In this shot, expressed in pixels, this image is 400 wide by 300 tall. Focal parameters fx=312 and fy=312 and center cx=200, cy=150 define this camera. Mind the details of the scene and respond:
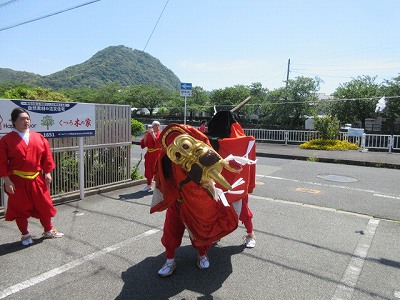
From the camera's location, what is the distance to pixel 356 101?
2381cm

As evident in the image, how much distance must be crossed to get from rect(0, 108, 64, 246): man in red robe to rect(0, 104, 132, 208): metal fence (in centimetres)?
178

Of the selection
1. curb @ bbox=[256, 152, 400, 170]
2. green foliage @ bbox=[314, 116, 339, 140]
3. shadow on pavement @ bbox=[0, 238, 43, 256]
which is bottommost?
shadow on pavement @ bbox=[0, 238, 43, 256]

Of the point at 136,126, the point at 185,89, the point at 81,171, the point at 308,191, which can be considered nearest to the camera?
the point at 81,171

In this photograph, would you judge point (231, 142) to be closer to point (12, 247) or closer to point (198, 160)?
point (198, 160)

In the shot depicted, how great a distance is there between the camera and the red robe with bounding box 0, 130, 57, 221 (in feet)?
12.3

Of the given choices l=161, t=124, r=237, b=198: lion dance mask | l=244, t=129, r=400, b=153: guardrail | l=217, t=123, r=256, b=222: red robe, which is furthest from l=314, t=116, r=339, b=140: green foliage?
l=161, t=124, r=237, b=198: lion dance mask

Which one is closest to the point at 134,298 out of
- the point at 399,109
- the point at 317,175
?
the point at 317,175

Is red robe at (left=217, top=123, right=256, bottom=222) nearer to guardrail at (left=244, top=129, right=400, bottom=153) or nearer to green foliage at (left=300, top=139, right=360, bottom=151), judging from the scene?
green foliage at (left=300, top=139, right=360, bottom=151)

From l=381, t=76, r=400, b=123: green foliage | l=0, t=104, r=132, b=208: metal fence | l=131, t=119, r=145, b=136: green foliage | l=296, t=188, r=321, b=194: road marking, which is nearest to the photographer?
l=0, t=104, r=132, b=208: metal fence

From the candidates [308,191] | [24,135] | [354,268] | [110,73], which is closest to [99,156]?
[24,135]

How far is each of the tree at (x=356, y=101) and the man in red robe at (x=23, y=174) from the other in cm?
2329

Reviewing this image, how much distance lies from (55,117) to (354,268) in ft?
16.3

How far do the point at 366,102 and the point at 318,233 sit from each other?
22.1 m

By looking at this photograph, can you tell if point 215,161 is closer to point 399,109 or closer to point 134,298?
point 134,298
